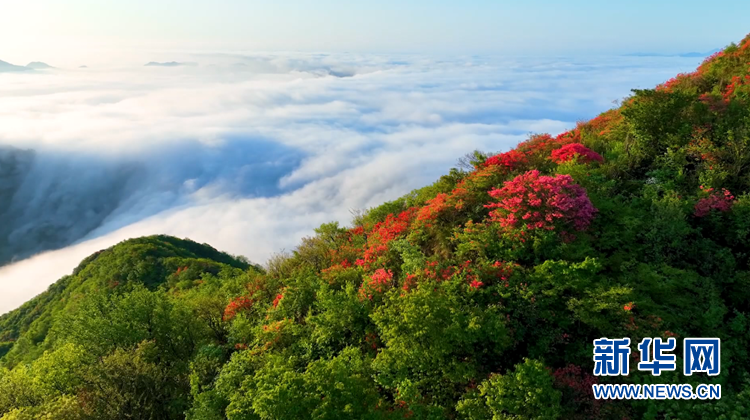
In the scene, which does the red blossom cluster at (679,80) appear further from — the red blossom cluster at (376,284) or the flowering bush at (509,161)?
the red blossom cluster at (376,284)

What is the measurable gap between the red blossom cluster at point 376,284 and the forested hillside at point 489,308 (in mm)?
90

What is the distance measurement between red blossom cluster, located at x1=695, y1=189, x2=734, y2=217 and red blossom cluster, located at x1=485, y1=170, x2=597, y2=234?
5239mm

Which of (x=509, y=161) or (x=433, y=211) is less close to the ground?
(x=509, y=161)

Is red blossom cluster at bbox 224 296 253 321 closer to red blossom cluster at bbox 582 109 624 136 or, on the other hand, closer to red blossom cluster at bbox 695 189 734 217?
red blossom cluster at bbox 695 189 734 217

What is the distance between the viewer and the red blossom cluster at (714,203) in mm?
19047

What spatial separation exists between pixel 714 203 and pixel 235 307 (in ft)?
87.6

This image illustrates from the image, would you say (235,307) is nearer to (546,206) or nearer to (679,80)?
(546,206)

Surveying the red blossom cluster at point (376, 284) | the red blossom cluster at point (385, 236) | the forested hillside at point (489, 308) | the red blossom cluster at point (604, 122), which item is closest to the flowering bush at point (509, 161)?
the forested hillside at point (489, 308)

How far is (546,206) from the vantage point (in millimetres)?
18312

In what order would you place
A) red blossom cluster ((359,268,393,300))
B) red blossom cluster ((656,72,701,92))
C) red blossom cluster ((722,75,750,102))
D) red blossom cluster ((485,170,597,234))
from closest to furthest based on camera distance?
red blossom cluster ((485,170,597,234))
red blossom cluster ((359,268,393,300))
red blossom cluster ((722,75,750,102))
red blossom cluster ((656,72,701,92))

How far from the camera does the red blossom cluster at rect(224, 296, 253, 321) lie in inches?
989

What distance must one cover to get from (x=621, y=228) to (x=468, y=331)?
9629 mm

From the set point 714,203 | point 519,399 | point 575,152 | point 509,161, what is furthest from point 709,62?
point 519,399

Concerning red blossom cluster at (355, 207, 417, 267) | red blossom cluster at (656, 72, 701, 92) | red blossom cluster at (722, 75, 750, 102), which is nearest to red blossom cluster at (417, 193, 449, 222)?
red blossom cluster at (355, 207, 417, 267)
